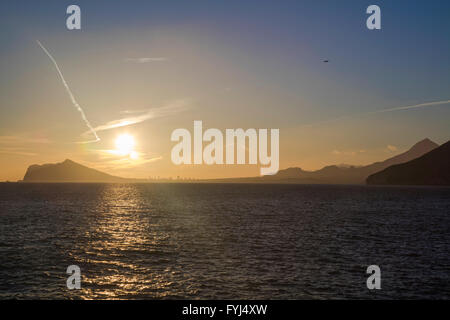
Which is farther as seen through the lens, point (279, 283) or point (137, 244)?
point (137, 244)

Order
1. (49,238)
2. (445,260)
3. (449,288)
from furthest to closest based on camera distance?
(49,238) → (445,260) → (449,288)

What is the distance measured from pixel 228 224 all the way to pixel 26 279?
42.7 meters

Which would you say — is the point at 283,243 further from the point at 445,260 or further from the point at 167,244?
the point at 445,260

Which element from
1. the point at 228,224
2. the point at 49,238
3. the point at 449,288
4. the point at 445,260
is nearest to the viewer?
the point at 449,288

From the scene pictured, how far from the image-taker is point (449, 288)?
29219mm

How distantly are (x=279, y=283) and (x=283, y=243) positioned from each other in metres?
19.6
